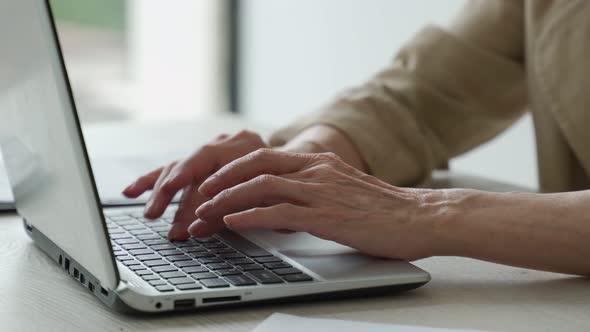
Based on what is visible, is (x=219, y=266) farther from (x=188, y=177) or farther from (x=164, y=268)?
(x=188, y=177)

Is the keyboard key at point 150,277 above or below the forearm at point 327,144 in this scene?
below

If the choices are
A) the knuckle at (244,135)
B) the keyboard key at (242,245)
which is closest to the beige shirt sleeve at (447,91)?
the knuckle at (244,135)

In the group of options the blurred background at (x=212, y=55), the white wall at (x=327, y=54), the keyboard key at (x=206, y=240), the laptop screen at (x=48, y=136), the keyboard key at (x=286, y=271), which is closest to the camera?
the laptop screen at (x=48, y=136)

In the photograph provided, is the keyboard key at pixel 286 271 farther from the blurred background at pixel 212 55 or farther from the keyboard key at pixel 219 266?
the blurred background at pixel 212 55

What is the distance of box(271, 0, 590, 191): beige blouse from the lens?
3.64 feet

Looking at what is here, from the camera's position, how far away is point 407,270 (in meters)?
0.70

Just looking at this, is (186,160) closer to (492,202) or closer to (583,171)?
(492,202)

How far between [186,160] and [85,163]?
0.34 meters

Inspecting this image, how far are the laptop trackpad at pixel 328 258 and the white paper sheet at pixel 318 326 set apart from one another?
57 mm

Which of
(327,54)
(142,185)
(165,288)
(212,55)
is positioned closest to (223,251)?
(165,288)

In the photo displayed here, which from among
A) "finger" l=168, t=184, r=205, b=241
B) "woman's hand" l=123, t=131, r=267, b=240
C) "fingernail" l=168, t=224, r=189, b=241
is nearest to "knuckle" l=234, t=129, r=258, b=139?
"woman's hand" l=123, t=131, r=267, b=240

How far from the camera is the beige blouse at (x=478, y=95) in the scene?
111cm

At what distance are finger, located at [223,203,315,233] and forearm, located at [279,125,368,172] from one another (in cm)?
31

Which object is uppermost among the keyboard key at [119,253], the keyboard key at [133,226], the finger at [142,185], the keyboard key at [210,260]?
the finger at [142,185]
